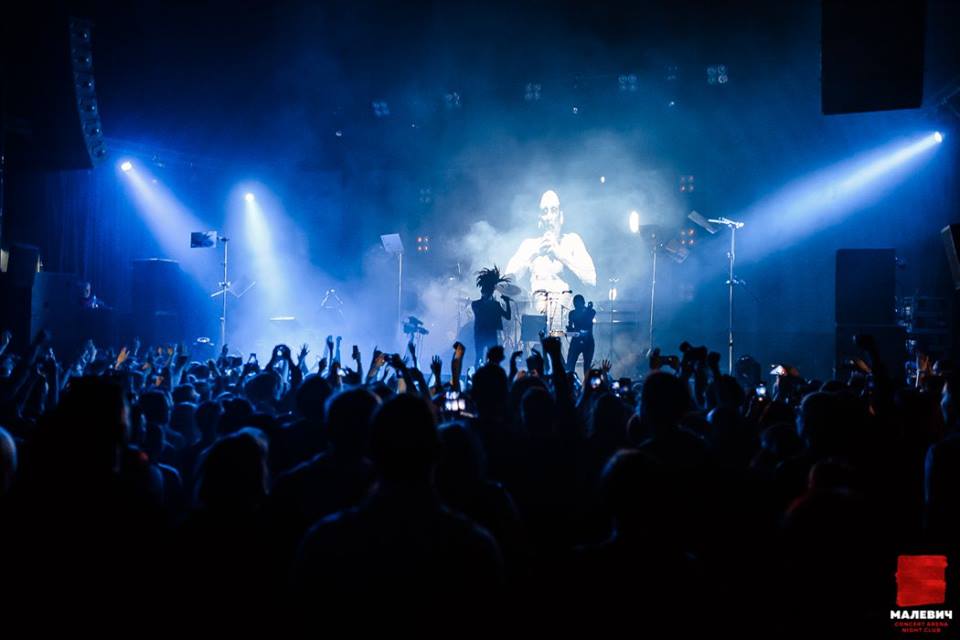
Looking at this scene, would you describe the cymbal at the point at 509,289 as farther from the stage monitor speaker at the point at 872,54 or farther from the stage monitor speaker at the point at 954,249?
the stage monitor speaker at the point at 872,54

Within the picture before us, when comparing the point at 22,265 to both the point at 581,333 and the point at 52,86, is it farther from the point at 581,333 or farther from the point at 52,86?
the point at 581,333

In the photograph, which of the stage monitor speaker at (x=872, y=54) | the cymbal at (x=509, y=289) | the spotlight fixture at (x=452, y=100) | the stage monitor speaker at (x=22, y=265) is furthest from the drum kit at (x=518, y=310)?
the stage monitor speaker at (x=872, y=54)

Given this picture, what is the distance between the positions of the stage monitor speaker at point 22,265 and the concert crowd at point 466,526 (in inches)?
446

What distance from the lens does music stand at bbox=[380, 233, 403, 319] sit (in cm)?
2081

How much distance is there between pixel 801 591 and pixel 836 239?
2059 centimetres

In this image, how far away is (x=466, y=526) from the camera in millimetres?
1858

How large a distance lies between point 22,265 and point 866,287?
15.6 metres

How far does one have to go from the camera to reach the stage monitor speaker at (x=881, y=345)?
1077cm

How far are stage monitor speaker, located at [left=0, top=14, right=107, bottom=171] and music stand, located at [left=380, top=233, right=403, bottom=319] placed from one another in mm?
8495

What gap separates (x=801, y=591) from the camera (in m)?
2.24

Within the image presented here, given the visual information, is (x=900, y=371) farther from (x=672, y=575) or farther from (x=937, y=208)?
(x=672, y=575)

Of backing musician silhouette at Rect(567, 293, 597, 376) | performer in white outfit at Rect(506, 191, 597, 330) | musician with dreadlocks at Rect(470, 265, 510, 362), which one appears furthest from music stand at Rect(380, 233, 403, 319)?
backing musician silhouette at Rect(567, 293, 597, 376)

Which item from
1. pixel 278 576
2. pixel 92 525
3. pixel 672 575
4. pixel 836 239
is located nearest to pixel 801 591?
pixel 672 575

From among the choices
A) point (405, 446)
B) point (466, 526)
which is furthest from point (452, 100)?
point (466, 526)
